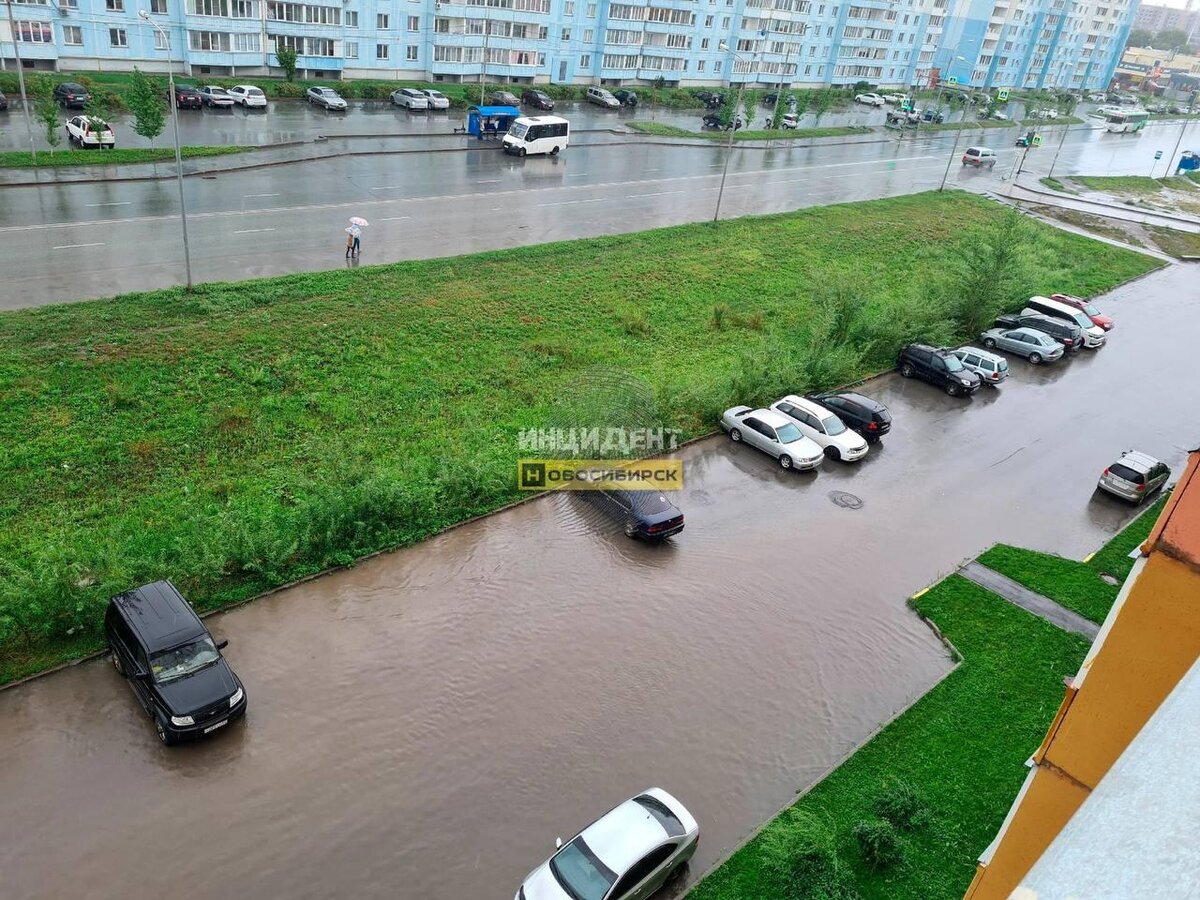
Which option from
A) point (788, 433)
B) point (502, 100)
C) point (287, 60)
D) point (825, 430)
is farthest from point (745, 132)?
point (788, 433)

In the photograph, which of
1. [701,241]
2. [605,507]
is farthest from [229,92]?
[605,507]

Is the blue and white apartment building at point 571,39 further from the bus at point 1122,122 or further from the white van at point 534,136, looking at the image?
the bus at point 1122,122

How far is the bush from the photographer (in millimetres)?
12586

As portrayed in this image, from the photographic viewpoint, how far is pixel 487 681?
50.5 ft

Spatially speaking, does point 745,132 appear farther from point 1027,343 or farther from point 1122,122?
point 1122,122

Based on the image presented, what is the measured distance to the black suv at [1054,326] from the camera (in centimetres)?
3444

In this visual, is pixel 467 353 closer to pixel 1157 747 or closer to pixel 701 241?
pixel 701 241

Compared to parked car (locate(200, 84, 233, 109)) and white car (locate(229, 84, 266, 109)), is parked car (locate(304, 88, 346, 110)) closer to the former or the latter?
white car (locate(229, 84, 266, 109))

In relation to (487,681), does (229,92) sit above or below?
above

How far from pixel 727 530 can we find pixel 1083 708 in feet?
41.1

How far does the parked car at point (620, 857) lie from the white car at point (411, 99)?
183ft

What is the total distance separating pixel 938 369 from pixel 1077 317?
10523 mm

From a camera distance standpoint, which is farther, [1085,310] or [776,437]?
[1085,310]

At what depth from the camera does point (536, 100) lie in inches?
2534
